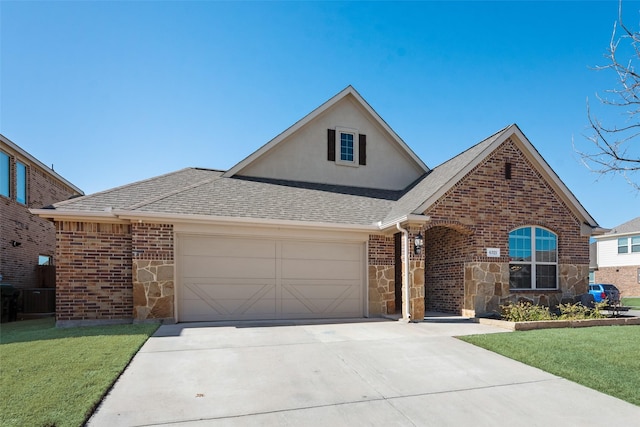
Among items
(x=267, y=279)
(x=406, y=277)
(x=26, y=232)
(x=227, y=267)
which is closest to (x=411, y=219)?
(x=406, y=277)

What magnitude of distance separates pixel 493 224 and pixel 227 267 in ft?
27.1

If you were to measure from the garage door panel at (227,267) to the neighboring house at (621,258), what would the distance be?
97.5 feet

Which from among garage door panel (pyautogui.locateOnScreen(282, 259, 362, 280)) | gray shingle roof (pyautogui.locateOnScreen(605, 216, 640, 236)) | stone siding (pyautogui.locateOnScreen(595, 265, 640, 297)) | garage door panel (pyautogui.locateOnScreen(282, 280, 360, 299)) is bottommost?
stone siding (pyautogui.locateOnScreen(595, 265, 640, 297))


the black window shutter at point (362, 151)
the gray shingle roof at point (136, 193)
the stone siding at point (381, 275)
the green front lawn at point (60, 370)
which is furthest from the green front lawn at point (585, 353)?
the gray shingle roof at point (136, 193)

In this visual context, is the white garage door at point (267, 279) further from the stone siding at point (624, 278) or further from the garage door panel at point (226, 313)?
the stone siding at point (624, 278)

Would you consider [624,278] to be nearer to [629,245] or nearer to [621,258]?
[621,258]

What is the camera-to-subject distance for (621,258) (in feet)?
97.2

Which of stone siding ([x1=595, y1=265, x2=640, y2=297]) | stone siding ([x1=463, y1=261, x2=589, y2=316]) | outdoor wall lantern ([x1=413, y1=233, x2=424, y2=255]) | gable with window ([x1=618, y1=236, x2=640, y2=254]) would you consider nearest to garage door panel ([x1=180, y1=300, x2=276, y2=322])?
outdoor wall lantern ([x1=413, y1=233, x2=424, y2=255])

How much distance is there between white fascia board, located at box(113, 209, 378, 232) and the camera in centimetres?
950

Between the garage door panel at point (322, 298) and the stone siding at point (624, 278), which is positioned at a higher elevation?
the garage door panel at point (322, 298)

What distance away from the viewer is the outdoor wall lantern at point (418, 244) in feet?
34.5

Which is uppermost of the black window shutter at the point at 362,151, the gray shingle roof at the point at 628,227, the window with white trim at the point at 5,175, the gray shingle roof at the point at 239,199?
the black window shutter at the point at 362,151

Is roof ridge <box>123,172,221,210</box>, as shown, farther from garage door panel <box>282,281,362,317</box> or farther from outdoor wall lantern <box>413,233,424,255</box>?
outdoor wall lantern <box>413,233,424,255</box>

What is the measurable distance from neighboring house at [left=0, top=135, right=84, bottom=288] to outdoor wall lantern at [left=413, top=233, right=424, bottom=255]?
13644 millimetres
